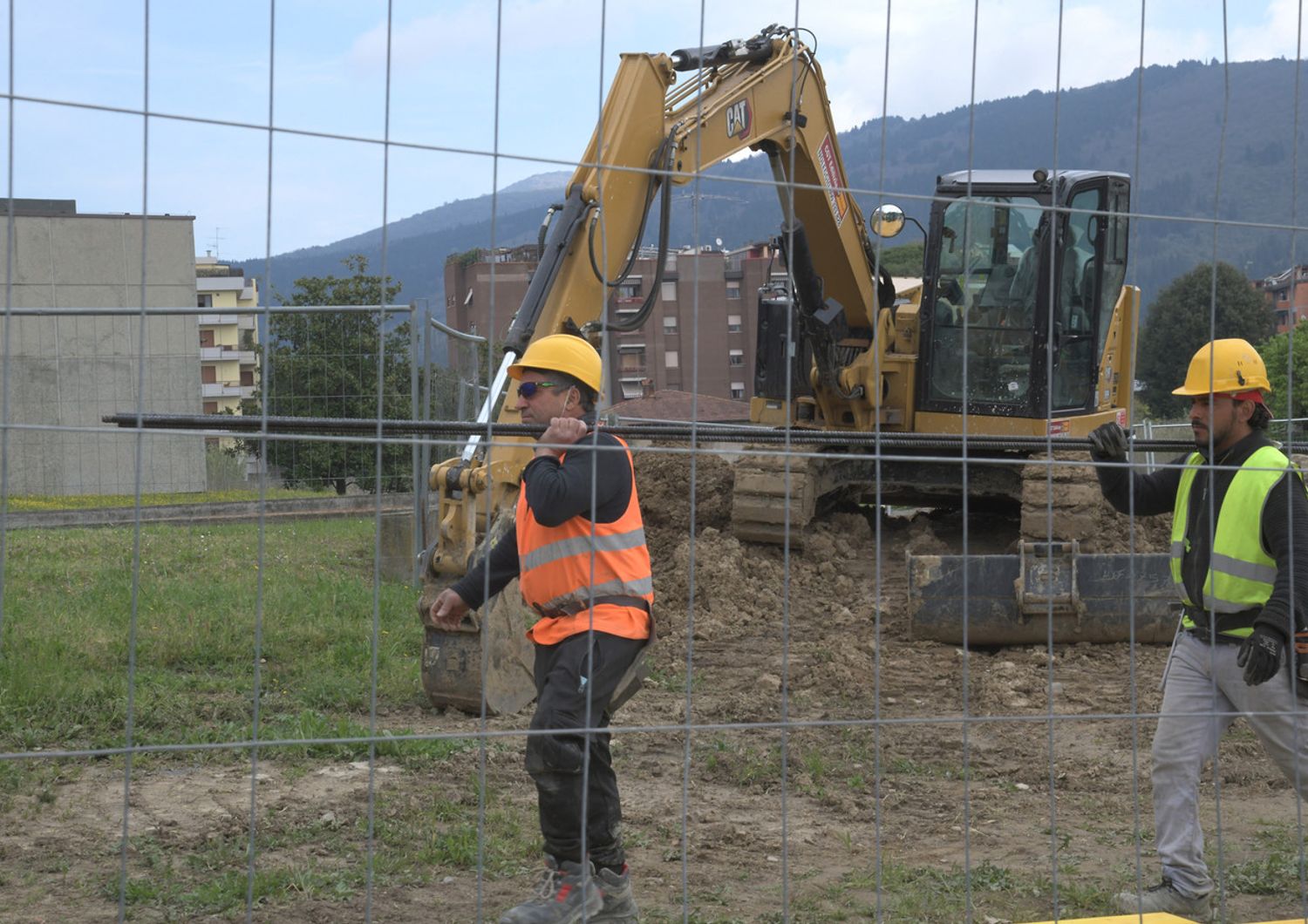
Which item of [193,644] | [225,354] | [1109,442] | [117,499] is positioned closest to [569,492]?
[1109,442]

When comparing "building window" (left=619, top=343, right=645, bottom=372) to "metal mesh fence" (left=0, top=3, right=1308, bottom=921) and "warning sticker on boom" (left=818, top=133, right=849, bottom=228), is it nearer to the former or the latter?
"metal mesh fence" (left=0, top=3, right=1308, bottom=921)

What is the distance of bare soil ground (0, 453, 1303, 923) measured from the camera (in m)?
4.59

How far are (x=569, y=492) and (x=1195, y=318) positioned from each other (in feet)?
15.5

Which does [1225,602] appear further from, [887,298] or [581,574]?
[887,298]

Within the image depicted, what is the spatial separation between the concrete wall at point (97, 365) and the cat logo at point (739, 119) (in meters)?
3.81

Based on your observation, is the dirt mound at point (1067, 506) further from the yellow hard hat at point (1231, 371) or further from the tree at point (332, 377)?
the yellow hard hat at point (1231, 371)

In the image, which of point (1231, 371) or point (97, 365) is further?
point (97, 365)

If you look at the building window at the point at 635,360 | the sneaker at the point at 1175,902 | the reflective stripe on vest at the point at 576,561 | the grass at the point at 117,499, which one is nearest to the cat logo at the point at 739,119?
the building window at the point at 635,360

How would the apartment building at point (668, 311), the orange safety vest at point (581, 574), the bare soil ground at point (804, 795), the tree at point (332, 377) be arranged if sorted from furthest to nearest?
the tree at point (332, 377) < the apartment building at point (668, 311) < the bare soil ground at point (804, 795) < the orange safety vest at point (581, 574)

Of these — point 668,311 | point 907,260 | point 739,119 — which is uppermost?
point 907,260

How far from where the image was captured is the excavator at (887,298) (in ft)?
27.9

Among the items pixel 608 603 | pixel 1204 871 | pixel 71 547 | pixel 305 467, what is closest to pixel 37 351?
pixel 71 547

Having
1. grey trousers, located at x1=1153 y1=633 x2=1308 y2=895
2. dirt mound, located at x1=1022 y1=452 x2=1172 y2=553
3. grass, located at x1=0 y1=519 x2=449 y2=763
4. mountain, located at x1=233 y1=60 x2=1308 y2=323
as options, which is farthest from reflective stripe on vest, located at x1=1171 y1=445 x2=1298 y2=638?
dirt mound, located at x1=1022 y1=452 x2=1172 y2=553

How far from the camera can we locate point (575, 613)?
409 centimetres
